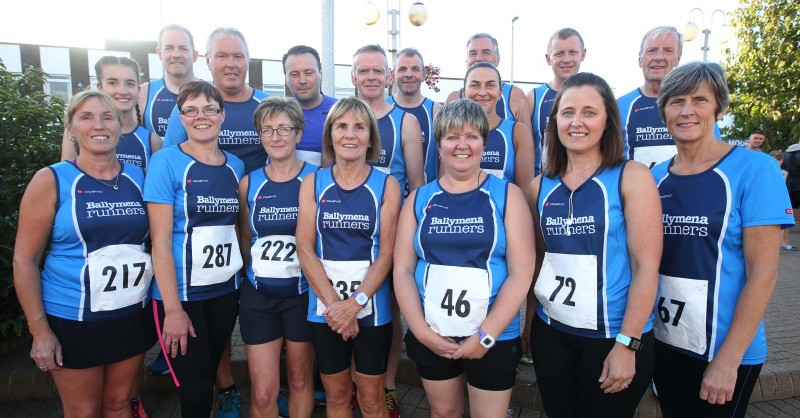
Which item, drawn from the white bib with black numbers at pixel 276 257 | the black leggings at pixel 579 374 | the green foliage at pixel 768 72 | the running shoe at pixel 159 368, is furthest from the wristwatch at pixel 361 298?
the green foliage at pixel 768 72

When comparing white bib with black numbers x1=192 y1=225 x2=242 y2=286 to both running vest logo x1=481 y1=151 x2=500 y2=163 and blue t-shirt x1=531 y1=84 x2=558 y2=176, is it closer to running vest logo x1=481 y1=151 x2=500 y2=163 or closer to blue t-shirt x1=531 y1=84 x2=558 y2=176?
running vest logo x1=481 y1=151 x2=500 y2=163

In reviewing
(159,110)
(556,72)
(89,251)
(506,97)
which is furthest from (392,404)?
→ (556,72)

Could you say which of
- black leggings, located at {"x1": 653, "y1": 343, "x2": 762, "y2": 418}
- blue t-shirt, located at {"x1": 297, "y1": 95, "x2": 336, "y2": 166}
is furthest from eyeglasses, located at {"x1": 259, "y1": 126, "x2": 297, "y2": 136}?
black leggings, located at {"x1": 653, "y1": 343, "x2": 762, "y2": 418}

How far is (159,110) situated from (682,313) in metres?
4.00

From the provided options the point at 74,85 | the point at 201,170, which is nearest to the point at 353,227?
the point at 201,170

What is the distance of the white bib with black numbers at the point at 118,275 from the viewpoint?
256 cm

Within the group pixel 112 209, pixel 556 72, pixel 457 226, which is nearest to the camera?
pixel 457 226

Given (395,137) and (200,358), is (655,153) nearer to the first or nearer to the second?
(395,137)

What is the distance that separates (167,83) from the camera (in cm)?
402

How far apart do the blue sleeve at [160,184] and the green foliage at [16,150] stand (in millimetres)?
1780

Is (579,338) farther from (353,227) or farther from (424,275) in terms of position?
(353,227)

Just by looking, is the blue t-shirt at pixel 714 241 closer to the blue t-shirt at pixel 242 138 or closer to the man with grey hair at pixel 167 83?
the blue t-shirt at pixel 242 138

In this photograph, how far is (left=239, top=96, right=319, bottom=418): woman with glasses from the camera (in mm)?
2924

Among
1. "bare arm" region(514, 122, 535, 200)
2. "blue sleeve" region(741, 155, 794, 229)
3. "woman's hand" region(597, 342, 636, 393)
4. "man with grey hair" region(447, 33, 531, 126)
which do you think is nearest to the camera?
"blue sleeve" region(741, 155, 794, 229)
